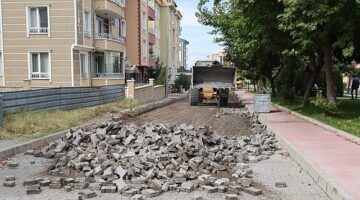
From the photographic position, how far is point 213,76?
1149 inches

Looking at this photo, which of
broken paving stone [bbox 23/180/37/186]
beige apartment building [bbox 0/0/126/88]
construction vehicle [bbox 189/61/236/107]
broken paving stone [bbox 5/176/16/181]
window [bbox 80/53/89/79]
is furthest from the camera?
window [bbox 80/53/89/79]

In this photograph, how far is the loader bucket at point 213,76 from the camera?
2873 centimetres

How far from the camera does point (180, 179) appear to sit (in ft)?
25.1

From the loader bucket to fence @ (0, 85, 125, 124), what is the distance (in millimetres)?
5435

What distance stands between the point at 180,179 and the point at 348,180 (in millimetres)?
2749

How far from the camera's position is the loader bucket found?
94.3ft

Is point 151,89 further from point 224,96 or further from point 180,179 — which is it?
point 180,179

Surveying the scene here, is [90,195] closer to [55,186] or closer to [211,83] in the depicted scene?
[55,186]

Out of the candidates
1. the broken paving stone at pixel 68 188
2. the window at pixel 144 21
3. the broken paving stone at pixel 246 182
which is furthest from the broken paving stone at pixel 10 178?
the window at pixel 144 21

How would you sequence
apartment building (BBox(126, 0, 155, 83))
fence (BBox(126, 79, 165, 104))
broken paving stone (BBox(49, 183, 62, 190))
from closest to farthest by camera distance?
1. broken paving stone (BBox(49, 183, 62, 190))
2. fence (BBox(126, 79, 165, 104))
3. apartment building (BBox(126, 0, 155, 83))

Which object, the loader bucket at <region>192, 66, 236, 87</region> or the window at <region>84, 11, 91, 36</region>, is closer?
the loader bucket at <region>192, 66, 236, 87</region>

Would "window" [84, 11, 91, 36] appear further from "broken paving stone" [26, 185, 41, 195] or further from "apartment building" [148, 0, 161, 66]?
"broken paving stone" [26, 185, 41, 195]

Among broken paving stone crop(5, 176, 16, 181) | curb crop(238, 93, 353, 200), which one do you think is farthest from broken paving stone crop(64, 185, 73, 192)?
curb crop(238, 93, 353, 200)

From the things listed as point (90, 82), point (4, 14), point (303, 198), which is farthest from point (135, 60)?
point (303, 198)
